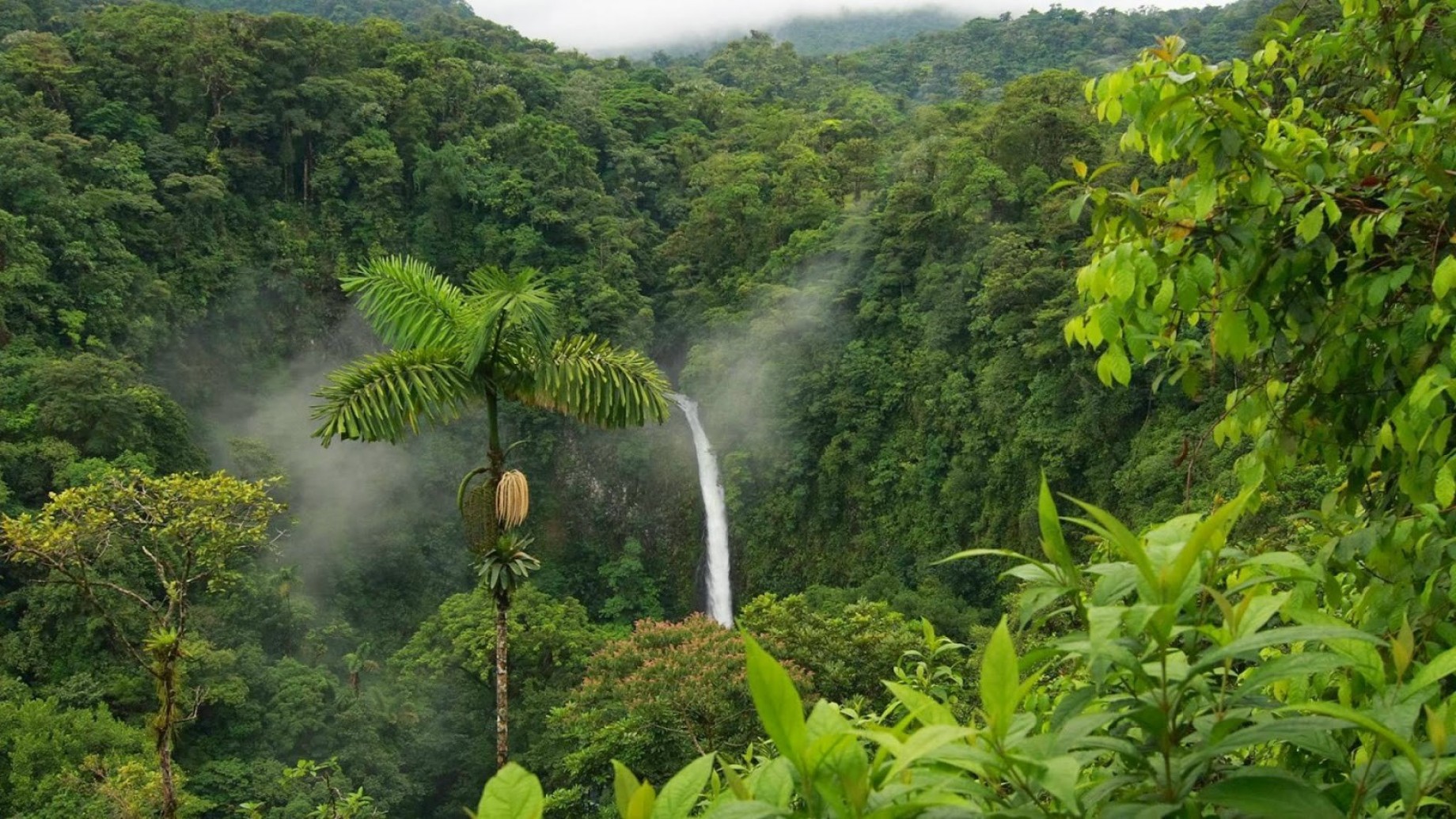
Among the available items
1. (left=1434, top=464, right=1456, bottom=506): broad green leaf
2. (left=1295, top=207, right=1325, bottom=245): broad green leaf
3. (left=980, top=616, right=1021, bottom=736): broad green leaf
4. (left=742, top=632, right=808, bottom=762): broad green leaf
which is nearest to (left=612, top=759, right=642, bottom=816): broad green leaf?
(left=742, top=632, right=808, bottom=762): broad green leaf

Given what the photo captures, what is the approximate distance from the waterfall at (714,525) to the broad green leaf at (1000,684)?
54.4ft

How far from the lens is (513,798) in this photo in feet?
2.00

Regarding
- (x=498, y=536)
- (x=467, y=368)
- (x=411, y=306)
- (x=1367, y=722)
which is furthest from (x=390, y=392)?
(x=1367, y=722)

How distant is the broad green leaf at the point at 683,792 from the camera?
0.65 m

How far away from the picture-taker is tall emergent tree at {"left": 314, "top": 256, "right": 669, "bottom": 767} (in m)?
4.81

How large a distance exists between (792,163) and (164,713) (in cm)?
1693

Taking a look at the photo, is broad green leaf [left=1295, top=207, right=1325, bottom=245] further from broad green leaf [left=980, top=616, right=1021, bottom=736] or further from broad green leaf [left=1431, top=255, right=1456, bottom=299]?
broad green leaf [left=980, top=616, right=1021, bottom=736]

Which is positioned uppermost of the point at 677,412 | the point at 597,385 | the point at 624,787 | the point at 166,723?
the point at 624,787

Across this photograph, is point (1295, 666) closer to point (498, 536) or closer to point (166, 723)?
point (498, 536)

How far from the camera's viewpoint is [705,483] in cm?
1872

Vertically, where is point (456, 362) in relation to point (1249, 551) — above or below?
below

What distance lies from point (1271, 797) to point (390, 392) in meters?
4.66

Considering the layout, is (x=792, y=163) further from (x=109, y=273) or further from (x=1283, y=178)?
(x=1283, y=178)

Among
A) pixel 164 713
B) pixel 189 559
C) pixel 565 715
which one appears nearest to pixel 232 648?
pixel 565 715
